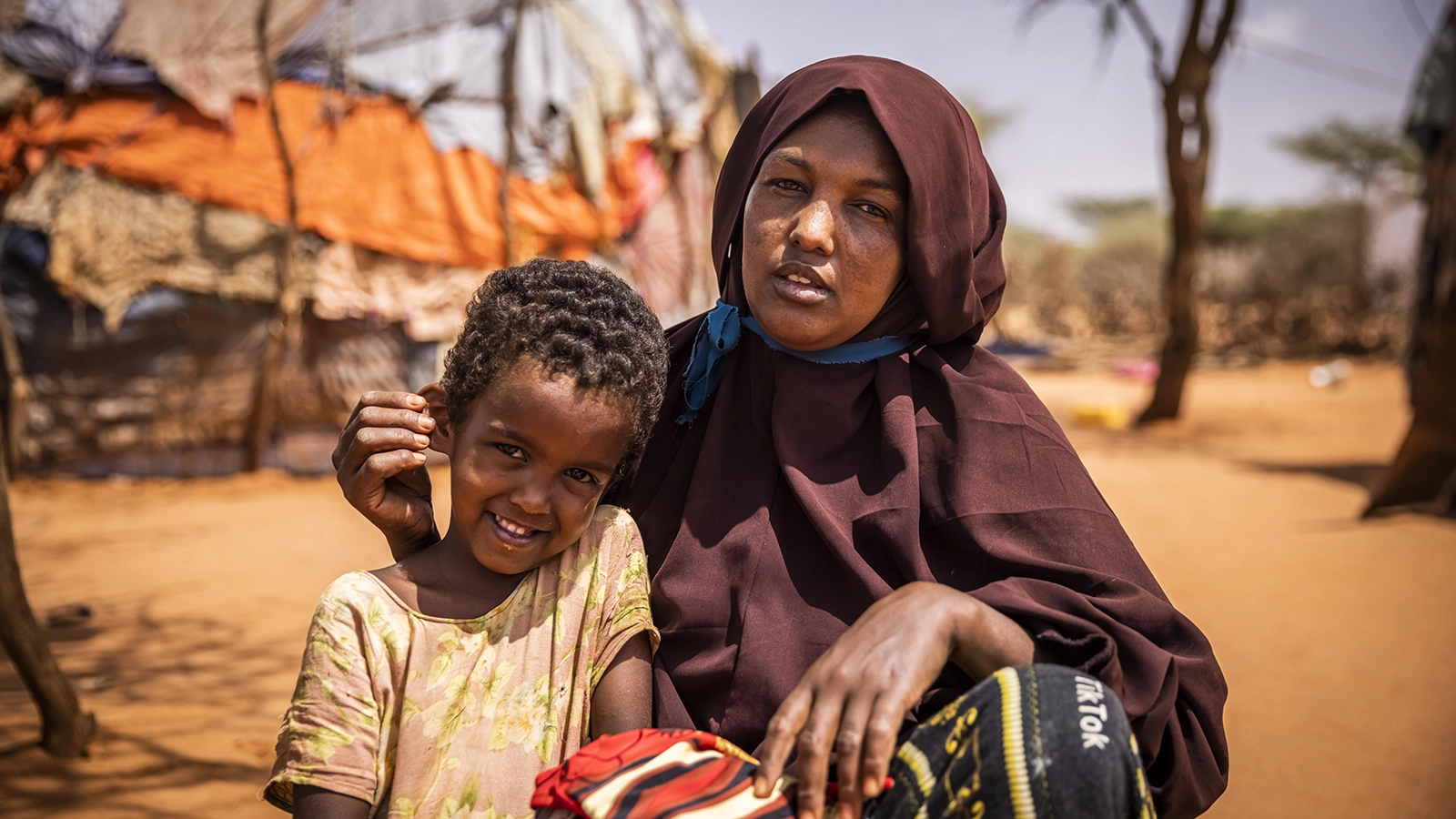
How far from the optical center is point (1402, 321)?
677 inches

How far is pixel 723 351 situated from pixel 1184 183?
10.3 meters

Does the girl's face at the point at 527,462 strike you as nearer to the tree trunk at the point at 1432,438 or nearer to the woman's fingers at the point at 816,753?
the woman's fingers at the point at 816,753

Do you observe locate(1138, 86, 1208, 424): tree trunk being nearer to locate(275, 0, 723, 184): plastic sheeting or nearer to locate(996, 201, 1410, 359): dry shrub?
locate(275, 0, 723, 184): plastic sheeting

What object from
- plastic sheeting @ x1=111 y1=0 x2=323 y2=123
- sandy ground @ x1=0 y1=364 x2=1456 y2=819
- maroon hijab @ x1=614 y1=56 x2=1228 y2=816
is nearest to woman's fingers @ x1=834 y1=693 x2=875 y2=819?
maroon hijab @ x1=614 y1=56 x2=1228 y2=816

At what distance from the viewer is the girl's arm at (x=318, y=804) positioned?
1476mm

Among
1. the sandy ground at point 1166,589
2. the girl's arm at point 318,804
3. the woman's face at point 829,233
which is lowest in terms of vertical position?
the sandy ground at point 1166,589

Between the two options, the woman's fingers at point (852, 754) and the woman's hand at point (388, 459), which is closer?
the woman's fingers at point (852, 754)

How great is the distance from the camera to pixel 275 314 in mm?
8195

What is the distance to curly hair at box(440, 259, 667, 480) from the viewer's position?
168 centimetres

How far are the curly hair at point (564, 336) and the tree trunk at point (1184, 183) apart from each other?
10501 mm

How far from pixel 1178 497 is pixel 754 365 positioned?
20.8 ft

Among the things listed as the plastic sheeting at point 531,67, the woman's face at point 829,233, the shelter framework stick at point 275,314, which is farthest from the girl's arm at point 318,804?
the plastic sheeting at point 531,67

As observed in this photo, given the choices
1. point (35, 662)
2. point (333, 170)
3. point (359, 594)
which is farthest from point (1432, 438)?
point (333, 170)

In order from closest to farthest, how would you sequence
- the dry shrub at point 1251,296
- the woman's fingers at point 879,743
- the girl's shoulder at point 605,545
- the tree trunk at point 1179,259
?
the woman's fingers at point 879,743, the girl's shoulder at point 605,545, the tree trunk at point 1179,259, the dry shrub at point 1251,296
